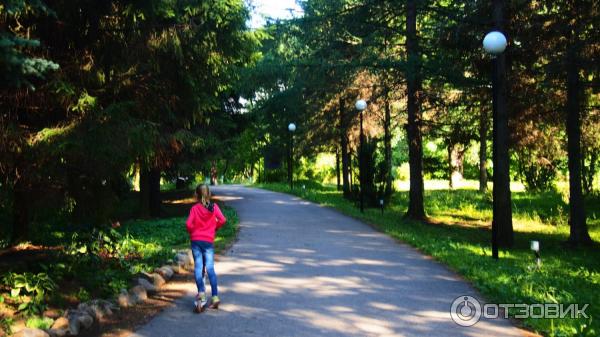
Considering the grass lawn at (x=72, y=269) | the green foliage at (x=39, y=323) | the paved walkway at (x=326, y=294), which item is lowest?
the paved walkway at (x=326, y=294)

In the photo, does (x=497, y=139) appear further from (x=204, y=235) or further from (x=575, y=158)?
(x=204, y=235)

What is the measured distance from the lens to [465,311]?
6.08 metres

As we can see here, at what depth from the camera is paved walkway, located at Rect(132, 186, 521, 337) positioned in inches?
214

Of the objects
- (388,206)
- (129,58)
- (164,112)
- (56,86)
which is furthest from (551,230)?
(56,86)

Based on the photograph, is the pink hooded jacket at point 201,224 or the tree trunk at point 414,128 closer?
the pink hooded jacket at point 201,224

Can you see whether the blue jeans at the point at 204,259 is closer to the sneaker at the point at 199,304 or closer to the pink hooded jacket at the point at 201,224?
the pink hooded jacket at the point at 201,224

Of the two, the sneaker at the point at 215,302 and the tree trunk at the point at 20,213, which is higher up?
the tree trunk at the point at 20,213

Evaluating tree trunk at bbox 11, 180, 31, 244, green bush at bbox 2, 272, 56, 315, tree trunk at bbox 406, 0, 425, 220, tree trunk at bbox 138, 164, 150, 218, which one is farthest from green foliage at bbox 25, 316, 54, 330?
tree trunk at bbox 406, 0, 425, 220

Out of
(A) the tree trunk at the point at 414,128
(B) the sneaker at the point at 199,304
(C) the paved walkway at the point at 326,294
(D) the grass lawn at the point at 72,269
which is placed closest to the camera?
(C) the paved walkway at the point at 326,294

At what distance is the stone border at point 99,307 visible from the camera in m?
5.05

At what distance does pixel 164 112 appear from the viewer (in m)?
9.72

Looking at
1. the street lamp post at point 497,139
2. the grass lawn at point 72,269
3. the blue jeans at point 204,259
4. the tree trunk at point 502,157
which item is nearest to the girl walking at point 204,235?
the blue jeans at point 204,259

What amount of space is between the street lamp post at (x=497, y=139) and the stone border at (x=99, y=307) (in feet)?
20.1

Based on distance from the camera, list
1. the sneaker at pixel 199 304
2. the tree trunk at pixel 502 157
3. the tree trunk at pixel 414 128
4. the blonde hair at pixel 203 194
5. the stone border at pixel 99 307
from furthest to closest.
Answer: the tree trunk at pixel 414 128 < the tree trunk at pixel 502 157 < the blonde hair at pixel 203 194 < the sneaker at pixel 199 304 < the stone border at pixel 99 307
